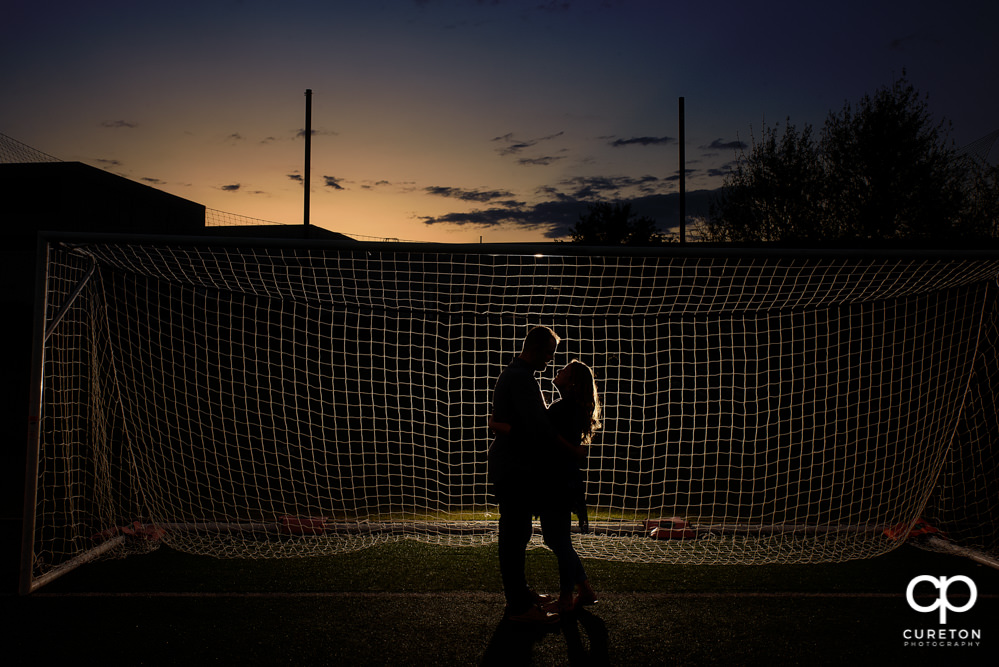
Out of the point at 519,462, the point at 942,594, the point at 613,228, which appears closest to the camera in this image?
the point at 519,462

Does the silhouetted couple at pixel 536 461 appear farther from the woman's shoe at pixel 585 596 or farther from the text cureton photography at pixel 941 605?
the text cureton photography at pixel 941 605

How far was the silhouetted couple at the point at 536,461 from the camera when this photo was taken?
2.74 metres

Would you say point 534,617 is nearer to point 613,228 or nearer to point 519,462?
point 519,462

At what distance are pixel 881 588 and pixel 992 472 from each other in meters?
1.88

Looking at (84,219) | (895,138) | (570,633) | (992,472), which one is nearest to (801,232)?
(895,138)

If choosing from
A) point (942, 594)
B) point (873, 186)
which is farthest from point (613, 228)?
point (942, 594)

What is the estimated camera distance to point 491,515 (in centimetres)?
465

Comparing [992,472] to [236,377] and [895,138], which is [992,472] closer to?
[236,377]

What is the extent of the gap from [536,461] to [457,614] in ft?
3.07

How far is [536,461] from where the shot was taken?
9.04ft

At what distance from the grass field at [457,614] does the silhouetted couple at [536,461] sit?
265mm

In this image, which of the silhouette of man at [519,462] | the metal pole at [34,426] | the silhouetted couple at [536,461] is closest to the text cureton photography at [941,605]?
the silhouetted couple at [536,461]

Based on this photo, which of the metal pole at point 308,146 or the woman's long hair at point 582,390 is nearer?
the woman's long hair at point 582,390

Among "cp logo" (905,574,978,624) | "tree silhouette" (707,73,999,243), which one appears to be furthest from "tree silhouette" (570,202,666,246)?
"cp logo" (905,574,978,624)
